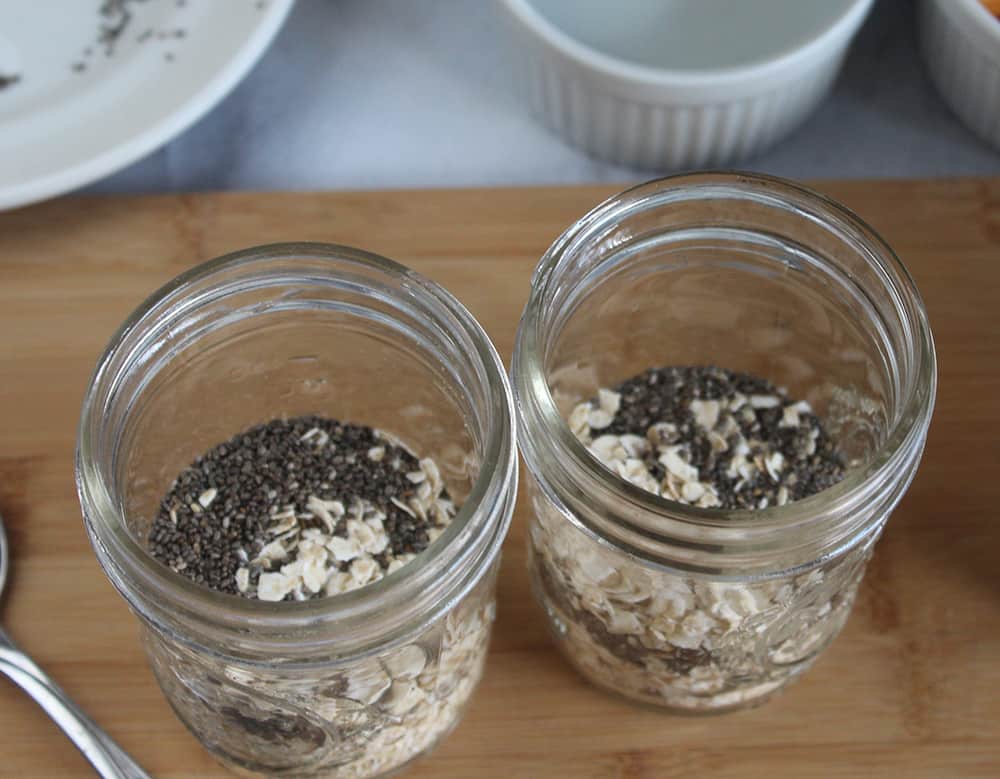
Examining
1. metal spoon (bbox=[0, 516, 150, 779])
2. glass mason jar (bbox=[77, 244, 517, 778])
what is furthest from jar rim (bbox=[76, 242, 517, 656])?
metal spoon (bbox=[0, 516, 150, 779])

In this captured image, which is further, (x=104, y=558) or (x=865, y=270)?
(x=865, y=270)

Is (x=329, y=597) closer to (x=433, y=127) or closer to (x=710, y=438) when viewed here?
(x=710, y=438)

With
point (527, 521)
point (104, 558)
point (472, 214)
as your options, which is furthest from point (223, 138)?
point (104, 558)

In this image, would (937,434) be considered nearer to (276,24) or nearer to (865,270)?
(865,270)

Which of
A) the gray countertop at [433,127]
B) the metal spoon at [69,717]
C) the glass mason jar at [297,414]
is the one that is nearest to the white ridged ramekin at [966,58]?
the gray countertop at [433,127]

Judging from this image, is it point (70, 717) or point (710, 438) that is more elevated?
point (710, 438)

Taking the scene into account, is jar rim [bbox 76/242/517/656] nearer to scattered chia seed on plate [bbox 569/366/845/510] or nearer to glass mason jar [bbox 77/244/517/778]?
glass mason jar [bbox 77/244/517/778]

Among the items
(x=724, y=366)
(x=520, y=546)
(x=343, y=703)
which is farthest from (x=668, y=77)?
(x=343, y=703)
